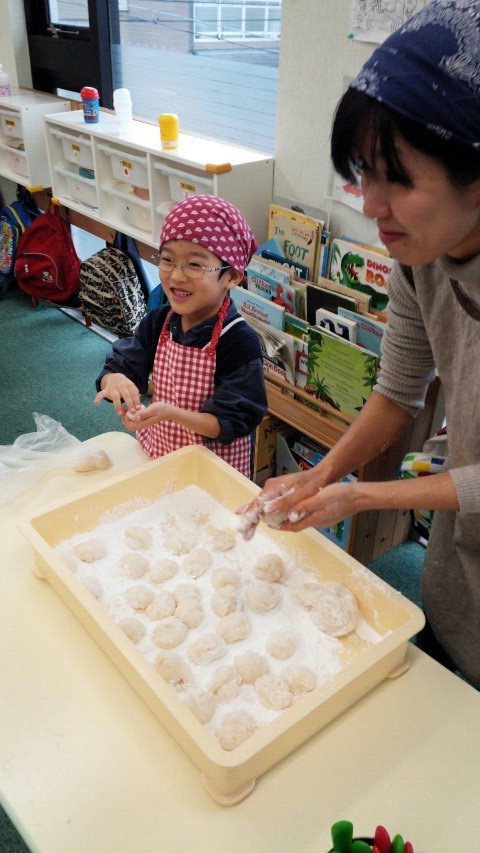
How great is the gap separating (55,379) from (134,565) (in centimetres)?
235

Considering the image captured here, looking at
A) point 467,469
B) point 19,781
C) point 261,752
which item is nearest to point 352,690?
point 261,752

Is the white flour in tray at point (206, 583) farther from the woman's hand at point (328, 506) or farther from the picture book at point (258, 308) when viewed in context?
the picture book at point (258, 308)

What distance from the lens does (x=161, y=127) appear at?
2385 mm

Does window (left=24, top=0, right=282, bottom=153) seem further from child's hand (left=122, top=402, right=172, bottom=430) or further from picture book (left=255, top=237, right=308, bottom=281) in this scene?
child's hand (left=122, top=402, right=172, bottom=430)

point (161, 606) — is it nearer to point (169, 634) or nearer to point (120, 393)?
point (169, 634)

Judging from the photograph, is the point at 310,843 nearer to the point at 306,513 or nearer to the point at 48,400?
the point at 306,513

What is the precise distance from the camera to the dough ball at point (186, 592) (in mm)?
1050

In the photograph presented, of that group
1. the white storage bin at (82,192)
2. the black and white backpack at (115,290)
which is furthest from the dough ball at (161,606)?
the white storage bin at (82,192)

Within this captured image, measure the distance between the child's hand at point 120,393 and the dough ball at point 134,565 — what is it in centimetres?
30

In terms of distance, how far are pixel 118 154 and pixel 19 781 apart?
8.11 ft

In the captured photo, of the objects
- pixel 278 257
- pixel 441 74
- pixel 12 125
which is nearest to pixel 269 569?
pixel 441 74

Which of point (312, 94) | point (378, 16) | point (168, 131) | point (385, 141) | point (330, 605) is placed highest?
point (378, 16)

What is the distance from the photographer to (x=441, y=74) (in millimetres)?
620

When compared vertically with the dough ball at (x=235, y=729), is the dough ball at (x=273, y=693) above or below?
below
